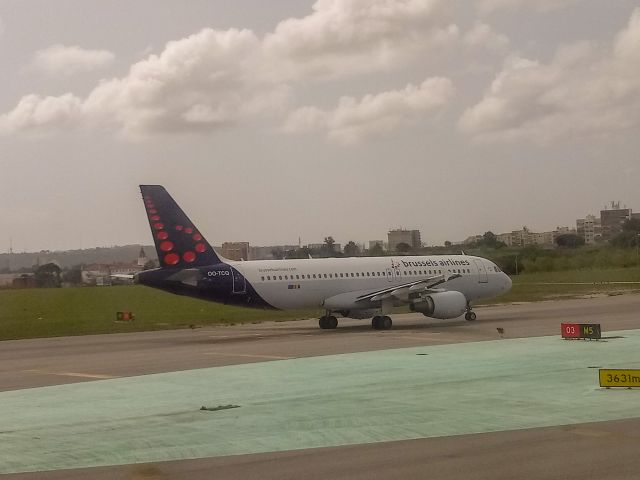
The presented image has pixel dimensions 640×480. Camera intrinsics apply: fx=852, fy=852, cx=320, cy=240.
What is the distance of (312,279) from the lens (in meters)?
42.1

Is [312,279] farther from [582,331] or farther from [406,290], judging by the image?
[582,331]

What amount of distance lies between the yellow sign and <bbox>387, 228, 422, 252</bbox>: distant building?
5833 cm

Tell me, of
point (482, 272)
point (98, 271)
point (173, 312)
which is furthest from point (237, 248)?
point (98, 271)

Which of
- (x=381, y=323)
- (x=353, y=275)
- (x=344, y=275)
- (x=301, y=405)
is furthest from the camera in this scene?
(x=353, y=275)

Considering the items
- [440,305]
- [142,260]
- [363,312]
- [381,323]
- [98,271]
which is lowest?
[381,323]

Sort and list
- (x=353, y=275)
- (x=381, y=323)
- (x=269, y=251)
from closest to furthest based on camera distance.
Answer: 1. (x=381, y=323)
2. (x=353, y=275)
3. (x=269, y=251)

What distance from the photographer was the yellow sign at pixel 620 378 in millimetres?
18328

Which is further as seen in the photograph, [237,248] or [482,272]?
[237,248]

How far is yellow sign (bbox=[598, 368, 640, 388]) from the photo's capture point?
18.3 m

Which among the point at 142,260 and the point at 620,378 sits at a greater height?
the point at 142,260

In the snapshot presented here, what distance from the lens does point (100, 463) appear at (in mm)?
12992

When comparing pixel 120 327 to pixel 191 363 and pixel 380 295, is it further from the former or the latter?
pixel 191 363

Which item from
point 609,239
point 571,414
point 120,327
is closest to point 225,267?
point 120,327

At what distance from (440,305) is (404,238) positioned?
4192 centimetres
